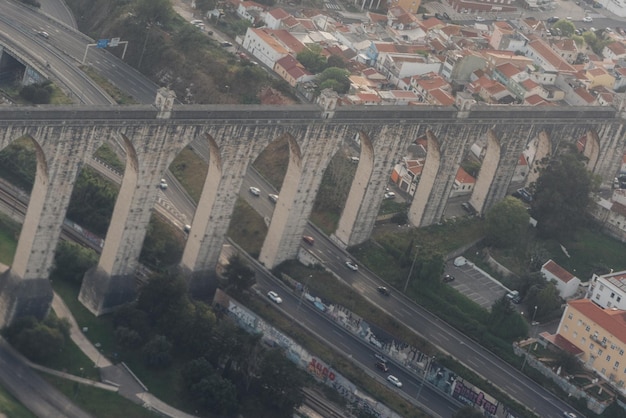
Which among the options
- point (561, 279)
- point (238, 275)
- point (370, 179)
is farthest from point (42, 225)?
point (561, 279)

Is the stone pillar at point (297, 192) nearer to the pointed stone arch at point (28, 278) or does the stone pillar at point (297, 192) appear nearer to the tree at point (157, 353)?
the tree at point (157, 353)

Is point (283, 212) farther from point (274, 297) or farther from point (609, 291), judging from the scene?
point (609, 291)

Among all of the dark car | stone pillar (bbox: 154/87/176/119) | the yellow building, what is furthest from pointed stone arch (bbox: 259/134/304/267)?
the yellow building

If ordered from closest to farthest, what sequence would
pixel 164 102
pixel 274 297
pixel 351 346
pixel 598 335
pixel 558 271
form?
1. pixel 164 102
2. pixel 598 335
3. pixel 351 346
4. pixel 274 297
5. pixel 558 271

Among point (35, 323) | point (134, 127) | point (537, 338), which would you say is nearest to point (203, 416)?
point (35, 323)

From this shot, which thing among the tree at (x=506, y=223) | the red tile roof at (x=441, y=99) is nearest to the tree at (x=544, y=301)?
the tree at (x=506, y=223)

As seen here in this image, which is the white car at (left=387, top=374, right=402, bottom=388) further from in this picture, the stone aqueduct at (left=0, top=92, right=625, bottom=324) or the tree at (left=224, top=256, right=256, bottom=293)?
the stone aqueduct at (left=0, top=92, right=625, bottom=324)
